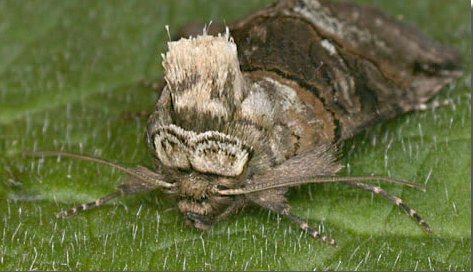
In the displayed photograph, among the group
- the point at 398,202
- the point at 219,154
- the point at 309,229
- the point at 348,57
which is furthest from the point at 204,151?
the point at 348,57

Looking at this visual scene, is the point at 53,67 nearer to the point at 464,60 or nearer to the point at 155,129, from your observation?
the point at 155,129

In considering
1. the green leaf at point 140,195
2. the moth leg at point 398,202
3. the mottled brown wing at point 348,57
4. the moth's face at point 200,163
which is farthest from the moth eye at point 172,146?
the moth leg at point 398,202

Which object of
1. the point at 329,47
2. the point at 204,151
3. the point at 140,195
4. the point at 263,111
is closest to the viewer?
the point at 204,151

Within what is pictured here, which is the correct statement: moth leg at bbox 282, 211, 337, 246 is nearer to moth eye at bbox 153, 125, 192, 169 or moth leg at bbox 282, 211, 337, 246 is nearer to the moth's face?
the moth's face

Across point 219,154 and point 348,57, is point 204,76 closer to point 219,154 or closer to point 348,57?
point 219,154

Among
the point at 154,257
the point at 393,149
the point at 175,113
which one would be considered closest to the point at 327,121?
the point at 393,149

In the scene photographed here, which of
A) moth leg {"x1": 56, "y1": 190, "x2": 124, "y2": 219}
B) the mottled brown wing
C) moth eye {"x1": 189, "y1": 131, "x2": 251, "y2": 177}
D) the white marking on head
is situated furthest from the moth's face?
the white marking on head
